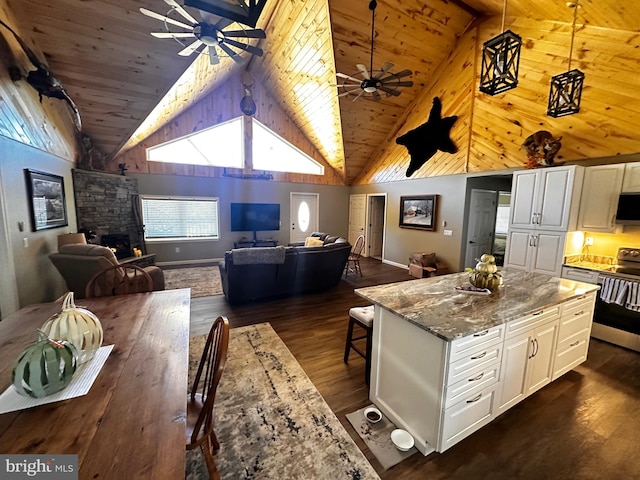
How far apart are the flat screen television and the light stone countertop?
19.2 ft

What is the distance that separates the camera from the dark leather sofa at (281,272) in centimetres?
391

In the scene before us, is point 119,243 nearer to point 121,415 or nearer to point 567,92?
point 121,415

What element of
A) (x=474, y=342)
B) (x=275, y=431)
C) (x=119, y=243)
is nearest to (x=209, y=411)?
(x=275, y=431)

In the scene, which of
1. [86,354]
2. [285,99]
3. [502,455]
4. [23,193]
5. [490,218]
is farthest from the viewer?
[285,99]

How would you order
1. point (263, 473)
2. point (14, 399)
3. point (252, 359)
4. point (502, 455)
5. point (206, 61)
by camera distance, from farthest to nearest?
point (206, 61)
point (252, 359)
point (502, 455)
point (263, 473)
point (14, 399)

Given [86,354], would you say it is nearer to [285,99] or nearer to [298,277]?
[298,277]

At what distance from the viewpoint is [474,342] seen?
5.26ft

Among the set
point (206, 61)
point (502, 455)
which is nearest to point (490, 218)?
point (502, 455)

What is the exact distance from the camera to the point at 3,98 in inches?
113

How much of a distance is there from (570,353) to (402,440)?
6.21 feet

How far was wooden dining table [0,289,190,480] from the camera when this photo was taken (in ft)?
2.47

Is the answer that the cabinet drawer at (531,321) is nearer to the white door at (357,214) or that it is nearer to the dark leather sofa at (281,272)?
the dark leather sofa at (281,272)

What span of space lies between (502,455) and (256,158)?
7472 mm

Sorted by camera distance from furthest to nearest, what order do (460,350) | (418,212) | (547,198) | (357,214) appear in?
(357,214) < (418,212) < (547,198) < (460,350)
